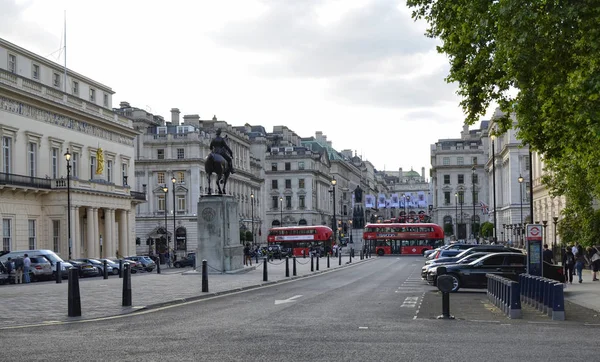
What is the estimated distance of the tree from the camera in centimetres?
1997

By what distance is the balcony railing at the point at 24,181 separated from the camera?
58344 millimetres

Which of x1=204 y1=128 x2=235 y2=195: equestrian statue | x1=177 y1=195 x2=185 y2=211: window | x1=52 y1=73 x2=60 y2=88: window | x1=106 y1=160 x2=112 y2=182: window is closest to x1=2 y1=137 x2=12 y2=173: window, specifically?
x1=52 y1=73 x2=60 y2=88: window

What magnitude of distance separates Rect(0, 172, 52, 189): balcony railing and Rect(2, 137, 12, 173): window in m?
0.82

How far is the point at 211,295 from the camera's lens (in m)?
27.5

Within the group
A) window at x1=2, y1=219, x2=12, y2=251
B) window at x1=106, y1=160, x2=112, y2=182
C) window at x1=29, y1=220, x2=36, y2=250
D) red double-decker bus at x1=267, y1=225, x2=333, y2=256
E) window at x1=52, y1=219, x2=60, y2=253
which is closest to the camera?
window at x1=2, y1=219, x2=12, y2=251

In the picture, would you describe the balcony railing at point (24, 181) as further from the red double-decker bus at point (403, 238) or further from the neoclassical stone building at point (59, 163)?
the red double-decker bus at point (403, 238)

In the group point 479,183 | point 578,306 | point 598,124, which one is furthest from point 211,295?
point 479,183

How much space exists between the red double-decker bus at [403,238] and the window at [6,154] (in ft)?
147

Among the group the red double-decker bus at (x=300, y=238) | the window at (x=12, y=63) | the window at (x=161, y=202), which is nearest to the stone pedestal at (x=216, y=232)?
the window at (x=12, y=63)

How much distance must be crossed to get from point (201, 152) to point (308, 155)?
5038cm

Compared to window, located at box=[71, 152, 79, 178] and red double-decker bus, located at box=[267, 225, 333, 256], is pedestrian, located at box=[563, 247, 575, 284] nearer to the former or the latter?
window, located at box=[71, 152, 79, 178]

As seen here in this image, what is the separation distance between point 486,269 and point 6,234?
39975mm

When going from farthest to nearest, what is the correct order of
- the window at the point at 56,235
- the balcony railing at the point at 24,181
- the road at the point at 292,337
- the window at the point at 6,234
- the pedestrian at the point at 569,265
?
the window at the point at 56,235
the window at the point at 6,234
the balcony railing at the point at 24,181
the pedestrian at the point at 569,265
the road at the point at 292,337

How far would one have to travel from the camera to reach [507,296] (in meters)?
20.9
